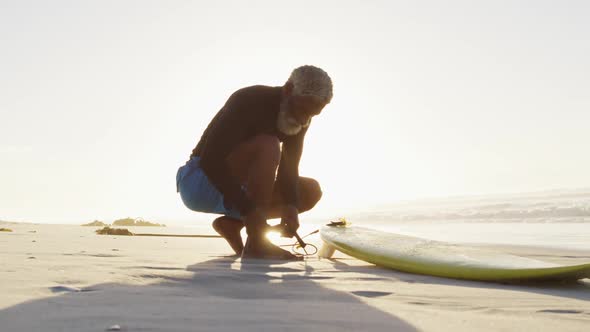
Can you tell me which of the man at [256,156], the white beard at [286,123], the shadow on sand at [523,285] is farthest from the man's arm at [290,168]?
the shadow on sand at [523,285]

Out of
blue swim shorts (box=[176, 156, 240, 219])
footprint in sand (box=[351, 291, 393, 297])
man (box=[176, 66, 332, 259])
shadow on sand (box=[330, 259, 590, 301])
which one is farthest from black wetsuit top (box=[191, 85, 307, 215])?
footprint in sand (box=[351, 291, 393, 297])

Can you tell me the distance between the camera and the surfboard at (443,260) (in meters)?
1.74

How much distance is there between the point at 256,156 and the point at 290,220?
375 millimetres

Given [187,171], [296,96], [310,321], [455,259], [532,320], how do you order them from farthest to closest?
[187,171] → [296,96] → [455,259] → [532,320] → [310,321]

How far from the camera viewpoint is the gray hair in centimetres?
246

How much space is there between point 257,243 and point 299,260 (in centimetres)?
22

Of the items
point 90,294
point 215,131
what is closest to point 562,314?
point 90,294

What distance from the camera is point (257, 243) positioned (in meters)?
2.52

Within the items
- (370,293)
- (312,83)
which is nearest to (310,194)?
(312,83)

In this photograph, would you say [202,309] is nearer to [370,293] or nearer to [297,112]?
[370,293]

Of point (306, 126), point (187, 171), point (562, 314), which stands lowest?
point (562, 314)

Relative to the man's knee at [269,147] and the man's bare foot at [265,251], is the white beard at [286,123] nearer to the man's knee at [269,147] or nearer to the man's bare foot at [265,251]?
the man's knee at [269,147]

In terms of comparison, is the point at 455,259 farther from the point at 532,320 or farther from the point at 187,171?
the point at 187,171

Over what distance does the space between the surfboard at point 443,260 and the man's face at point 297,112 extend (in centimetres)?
67
